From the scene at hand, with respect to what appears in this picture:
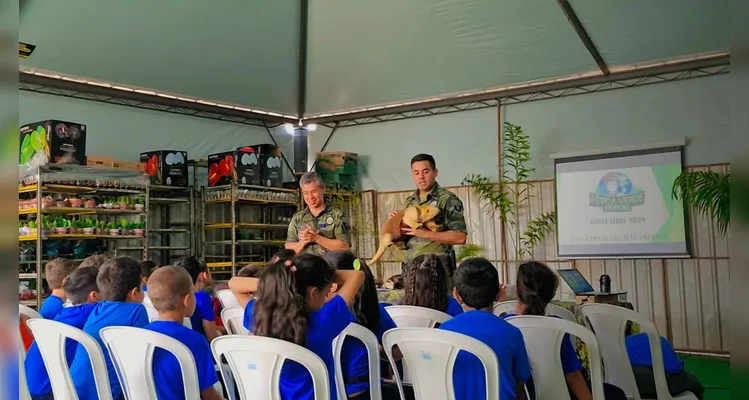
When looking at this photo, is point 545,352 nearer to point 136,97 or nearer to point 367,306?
point 367,306

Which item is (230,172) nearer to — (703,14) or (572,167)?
(572,167)

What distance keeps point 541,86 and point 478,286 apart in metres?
5.59

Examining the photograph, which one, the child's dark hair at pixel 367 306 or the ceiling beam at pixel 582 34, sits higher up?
the ceiling beam at pixel 582 34

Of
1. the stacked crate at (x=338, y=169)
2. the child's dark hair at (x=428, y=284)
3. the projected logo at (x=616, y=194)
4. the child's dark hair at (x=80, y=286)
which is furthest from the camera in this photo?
the stacked crate at (x=338, y=169)

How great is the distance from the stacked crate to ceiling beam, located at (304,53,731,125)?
58cm

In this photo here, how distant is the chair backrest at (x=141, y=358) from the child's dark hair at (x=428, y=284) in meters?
1.12

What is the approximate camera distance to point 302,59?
7.63 meters

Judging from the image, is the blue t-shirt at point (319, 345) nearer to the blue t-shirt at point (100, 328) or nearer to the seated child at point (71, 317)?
the blue t-shirt at point (100, 328)

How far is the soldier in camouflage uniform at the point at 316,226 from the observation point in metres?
3.98

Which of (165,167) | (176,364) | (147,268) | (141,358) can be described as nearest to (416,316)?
(176,364)

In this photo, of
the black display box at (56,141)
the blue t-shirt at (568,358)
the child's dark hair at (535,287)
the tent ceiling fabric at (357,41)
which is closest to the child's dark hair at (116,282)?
the child's dark hair at (535,287)

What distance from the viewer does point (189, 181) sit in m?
8.01

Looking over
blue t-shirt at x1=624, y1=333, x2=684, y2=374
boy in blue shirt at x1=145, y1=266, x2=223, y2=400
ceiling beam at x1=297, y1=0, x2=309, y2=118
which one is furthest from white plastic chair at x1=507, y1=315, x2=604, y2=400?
ceiling beam at x1=297, y1=0, x2=309, y2=118

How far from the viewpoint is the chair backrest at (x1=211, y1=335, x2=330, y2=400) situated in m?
2.02
